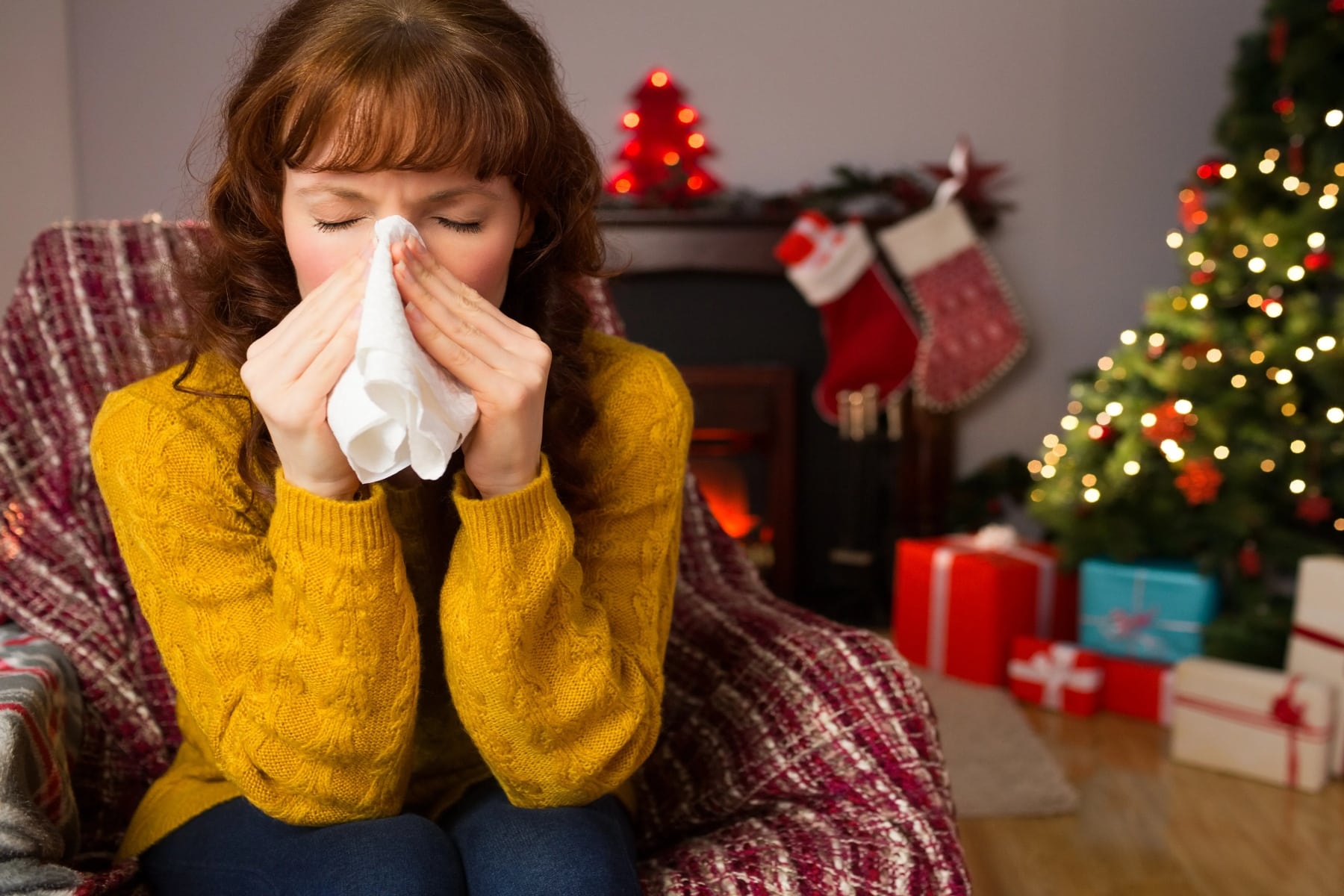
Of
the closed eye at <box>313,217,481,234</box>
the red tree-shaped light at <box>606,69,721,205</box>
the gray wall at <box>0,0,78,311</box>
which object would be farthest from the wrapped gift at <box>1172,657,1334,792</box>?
the gray wall at <box>0,0,78,311</box>

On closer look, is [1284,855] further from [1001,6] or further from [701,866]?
[1001,6]

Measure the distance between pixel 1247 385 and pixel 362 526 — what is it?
88.2 inches

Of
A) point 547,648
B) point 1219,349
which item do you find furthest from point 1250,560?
point 547,648

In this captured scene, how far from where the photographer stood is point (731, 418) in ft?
10.9

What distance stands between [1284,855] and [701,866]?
1379 millimetres

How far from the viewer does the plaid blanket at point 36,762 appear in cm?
89

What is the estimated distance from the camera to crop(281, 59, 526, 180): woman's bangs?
93cm

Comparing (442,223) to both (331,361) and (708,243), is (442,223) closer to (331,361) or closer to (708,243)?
(331,361)

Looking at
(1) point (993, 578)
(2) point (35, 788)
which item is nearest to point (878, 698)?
(2) point (35, 788)

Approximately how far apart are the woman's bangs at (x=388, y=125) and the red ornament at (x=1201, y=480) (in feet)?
6.94

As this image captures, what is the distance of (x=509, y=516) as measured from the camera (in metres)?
0.97

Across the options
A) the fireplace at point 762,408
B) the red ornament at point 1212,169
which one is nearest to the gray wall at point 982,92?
the fireplace at point 762,408

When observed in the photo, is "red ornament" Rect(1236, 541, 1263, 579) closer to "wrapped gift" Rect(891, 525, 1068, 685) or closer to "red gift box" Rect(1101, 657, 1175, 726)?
"red gift box" Rect(1101, 657, 1175, 726)

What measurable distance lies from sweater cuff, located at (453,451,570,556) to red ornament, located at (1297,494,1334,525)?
2.10m
